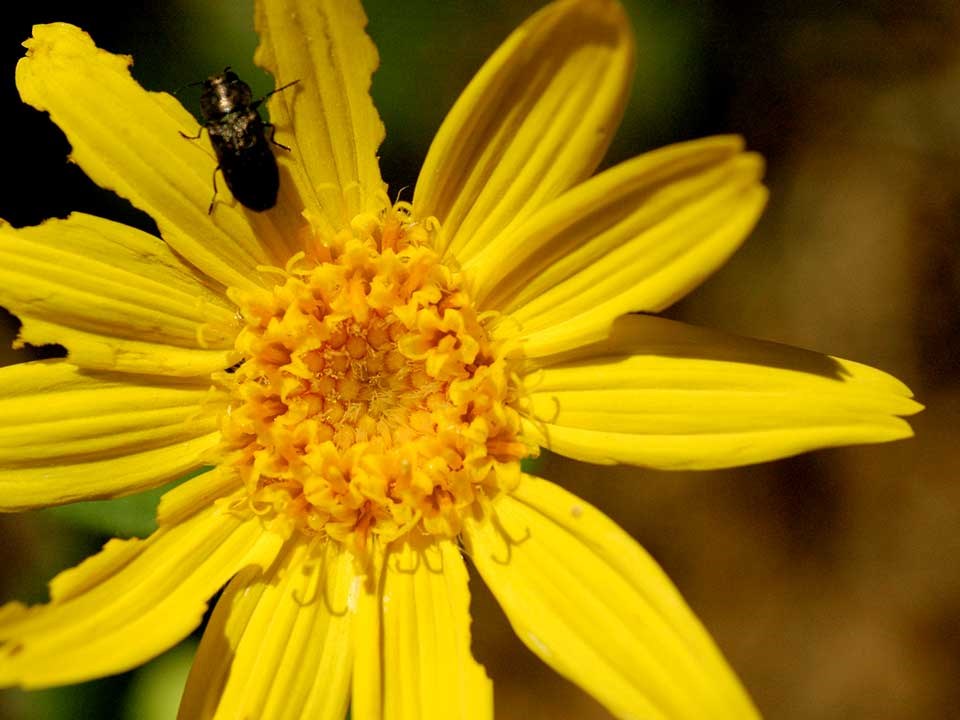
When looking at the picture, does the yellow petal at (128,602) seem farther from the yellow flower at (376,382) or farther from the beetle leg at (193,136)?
the beetle leg at (193,136)

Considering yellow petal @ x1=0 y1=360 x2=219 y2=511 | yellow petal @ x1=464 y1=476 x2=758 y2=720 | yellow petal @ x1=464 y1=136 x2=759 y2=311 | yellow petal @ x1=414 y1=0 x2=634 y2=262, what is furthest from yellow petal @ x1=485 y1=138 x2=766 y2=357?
yellow petal @ x1=0 y1=360 x2=219 y2=511

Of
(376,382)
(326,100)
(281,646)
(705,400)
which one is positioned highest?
(326,100)

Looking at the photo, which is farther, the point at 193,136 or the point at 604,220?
the point at 193,136

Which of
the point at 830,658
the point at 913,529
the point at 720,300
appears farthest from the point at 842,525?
the point at 720,300

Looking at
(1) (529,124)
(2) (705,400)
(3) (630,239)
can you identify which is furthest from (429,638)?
(1) (529,124)

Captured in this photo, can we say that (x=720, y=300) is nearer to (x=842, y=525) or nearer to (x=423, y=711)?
(x=842, y=525)

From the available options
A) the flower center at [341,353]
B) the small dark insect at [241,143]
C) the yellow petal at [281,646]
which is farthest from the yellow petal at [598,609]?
the small dark insect at [241,143]

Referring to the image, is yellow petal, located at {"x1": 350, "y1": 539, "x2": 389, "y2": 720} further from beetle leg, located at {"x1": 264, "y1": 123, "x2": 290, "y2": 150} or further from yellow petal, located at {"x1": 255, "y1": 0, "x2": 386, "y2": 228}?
beetle leg, located at {"x1": 264, "y1": 123, "x2": 290, "y2": 150}

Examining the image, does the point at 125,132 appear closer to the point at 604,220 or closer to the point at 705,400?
the point at 604,220
